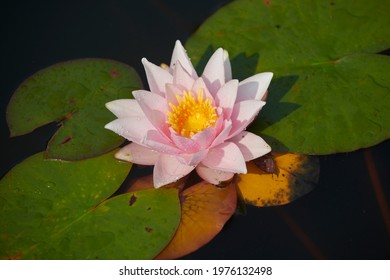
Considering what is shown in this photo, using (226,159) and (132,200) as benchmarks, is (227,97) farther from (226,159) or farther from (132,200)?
(132,200)

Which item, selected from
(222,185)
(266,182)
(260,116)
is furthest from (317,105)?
(222,185)

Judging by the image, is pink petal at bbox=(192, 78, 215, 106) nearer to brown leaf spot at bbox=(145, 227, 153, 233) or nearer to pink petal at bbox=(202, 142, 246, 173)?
pink petal at bbox=(202, 142, 246, 173)

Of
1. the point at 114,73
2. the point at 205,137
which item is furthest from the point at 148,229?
the point at 114,73

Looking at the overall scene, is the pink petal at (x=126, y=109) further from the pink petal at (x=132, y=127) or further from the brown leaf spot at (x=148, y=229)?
the brown leaf spot at (x=148, y=229)

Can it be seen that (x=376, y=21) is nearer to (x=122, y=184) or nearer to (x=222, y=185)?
(x=222, y=185)

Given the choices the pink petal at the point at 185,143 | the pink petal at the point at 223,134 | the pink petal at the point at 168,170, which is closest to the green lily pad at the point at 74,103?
the pink petal at the point at 168,170

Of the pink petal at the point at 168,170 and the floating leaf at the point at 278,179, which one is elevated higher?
the pink petal at the point at 168,170

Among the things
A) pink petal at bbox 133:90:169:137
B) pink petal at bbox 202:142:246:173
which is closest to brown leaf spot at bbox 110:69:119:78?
pink petal at bbox 133:90:169:137
